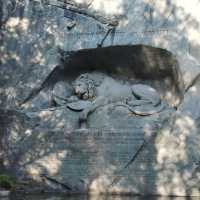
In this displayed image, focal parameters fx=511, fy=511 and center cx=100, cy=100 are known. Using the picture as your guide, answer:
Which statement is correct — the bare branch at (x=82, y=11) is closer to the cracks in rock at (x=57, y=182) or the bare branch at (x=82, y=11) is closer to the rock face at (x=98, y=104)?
the rock face at (x=98, y=104)

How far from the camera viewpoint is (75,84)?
12680mm

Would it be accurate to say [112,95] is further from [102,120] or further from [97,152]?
[97,152]

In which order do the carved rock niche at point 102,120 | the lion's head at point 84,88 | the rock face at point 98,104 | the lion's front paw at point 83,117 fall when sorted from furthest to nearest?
the lion's head at point 84,88, the lion's front paw at point 83,117, the carved rock niche at point 102,120, the rock face at point 98,104

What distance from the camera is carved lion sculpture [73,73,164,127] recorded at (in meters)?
11.9

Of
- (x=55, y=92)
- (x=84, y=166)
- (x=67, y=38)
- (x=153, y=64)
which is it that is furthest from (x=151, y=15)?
(x=84, y=166)

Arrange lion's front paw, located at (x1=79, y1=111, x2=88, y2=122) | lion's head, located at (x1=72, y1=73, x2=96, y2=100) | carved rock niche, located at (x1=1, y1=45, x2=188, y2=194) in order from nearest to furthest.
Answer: carved rock niche, located at (x1=1, y1=45, x2=188, y2=194)
lion's front paw, located at (x1=79, y1=111, x2=88, y2=122)
lion's head, located at (x1=72, y1=73, x2=96, y2=100)

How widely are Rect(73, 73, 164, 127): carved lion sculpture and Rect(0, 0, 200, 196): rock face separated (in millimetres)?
29

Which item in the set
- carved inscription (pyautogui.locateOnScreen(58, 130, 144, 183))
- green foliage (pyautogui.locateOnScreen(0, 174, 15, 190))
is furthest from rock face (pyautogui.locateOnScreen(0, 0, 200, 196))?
green foliage (pyautogui.locateOnScreen(0, 174, 15, 190))

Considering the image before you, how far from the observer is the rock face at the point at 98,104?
36.3 feet

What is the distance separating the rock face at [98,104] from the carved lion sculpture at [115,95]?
3cm

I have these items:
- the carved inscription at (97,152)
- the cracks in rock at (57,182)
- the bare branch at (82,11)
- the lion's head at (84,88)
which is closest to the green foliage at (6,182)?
the cracks in rock at (57,182)

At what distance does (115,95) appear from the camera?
1245cm

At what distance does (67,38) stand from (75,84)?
1196 mm

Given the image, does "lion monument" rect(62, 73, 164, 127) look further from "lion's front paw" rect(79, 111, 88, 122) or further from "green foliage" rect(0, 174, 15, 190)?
"green foliage" rect(0, 174, 15, 190)
